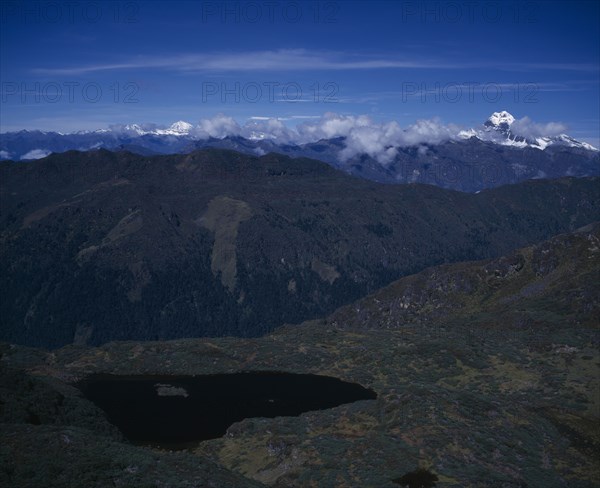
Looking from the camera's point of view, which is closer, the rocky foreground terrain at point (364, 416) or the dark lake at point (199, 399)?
the rocky foreground terrain at point (364, 416)

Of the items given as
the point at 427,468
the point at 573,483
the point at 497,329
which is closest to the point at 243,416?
the point at 427,468

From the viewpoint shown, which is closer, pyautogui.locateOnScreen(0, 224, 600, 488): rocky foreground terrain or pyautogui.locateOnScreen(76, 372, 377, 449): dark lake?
pyautogui.locateOnScreen(0, 224, 600, 488): rocky foreground terrain

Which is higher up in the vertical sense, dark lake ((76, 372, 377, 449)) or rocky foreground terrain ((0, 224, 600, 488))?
rocky foreground terrain ((0, 224, 600, 488))

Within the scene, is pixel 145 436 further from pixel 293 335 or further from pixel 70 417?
pixel 293 335

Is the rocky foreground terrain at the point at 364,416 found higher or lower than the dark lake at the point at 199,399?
higher
